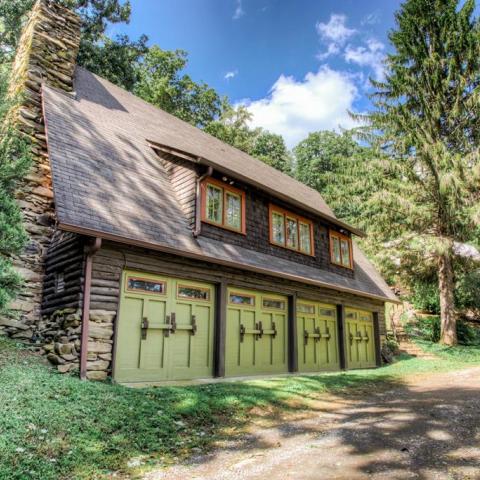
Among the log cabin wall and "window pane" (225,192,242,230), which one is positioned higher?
"window pane" (225,192,242,230)

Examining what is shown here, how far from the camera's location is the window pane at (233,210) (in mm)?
10620

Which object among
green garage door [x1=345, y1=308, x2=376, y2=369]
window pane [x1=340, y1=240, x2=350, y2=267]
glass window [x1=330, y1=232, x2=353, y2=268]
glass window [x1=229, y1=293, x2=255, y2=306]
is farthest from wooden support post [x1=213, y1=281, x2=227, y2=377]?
window pane [x1=340, y1=240, x2=350, y2=267]

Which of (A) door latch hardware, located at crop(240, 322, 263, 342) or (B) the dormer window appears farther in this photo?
(B) the dormer window

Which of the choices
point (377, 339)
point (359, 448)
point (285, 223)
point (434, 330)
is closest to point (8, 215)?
point (359, 448)

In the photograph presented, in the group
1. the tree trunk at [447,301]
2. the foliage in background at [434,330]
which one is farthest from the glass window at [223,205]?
the foliage in background at [434,330]

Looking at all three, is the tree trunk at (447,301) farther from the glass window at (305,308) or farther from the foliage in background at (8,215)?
the foliage in background at (8,215)

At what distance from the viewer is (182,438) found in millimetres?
4984

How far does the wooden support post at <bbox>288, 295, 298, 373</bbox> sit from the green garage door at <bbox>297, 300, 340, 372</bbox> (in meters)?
0.33

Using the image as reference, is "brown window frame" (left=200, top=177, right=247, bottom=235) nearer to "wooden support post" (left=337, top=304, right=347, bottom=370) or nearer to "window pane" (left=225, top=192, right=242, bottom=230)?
"window pane" (left=225, top=192, right=242, bottom=230)

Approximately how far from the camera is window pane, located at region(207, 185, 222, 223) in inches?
398

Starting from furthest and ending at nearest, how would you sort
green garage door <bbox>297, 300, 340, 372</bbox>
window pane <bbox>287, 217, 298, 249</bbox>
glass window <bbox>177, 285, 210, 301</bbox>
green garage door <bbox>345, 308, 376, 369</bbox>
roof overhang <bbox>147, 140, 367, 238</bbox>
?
green garage door <bbox>345, 308, 376, 369</bbox> < window pane <bbox>287, 217, 298, 249</bbox> < green garage door <bbox>297, 300, 340, 372</bbox> < roof overhang <bbox>147, 140, 367, 238</bbox> < glass window <bbox>177, 285, 210, 301</bbox>

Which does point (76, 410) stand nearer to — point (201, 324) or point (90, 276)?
point (90, 276)

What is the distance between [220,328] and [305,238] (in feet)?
17.5

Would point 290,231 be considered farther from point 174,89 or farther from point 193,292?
point 174,89
